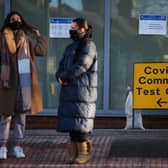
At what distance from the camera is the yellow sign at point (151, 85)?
32.8 ft

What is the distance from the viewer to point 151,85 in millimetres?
10023

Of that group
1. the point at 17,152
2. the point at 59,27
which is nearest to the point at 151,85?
the point at 59,27

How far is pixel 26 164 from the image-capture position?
26.2 feet

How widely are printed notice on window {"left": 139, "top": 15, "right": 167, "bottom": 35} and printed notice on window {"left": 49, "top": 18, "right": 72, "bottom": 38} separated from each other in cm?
126

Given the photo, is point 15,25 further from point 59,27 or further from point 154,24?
point 154,24

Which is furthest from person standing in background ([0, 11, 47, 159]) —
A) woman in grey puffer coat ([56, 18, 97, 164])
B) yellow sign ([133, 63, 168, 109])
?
yellow sign ([133, 63, 168, 109])

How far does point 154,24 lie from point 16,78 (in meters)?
3.46

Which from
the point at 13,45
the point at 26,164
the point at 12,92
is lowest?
the point at 26,164

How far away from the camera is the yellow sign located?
9984 millimetres

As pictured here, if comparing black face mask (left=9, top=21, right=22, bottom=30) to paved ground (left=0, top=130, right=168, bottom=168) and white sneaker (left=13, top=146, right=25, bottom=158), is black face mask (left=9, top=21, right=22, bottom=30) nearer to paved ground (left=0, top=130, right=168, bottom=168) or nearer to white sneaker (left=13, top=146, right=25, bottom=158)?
white sneaker (left=13, top=146, right=25, bottom=158)

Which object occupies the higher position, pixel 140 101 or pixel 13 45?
pixel 13 45

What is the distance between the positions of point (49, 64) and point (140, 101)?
1828 millimetres

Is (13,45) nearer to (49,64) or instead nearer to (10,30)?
(10,30)

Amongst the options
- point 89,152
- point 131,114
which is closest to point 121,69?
point 131,114
